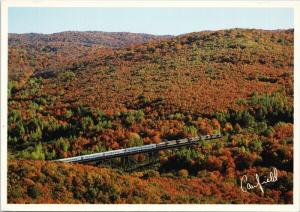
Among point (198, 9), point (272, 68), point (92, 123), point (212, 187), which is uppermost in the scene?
point (198, 9)

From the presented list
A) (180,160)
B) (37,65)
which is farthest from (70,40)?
(180,160)

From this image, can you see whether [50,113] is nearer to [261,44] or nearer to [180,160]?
[180,160]

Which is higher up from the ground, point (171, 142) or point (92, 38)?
point (92, 38)

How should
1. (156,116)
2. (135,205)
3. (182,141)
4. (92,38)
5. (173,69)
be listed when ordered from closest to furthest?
(135,205) → (182,141) → (156,116) → (173,69) → (92,38)

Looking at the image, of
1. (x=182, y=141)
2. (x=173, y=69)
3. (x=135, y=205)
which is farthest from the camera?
(x=173, y=69)

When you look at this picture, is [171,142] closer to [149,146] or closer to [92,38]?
[149,146]
